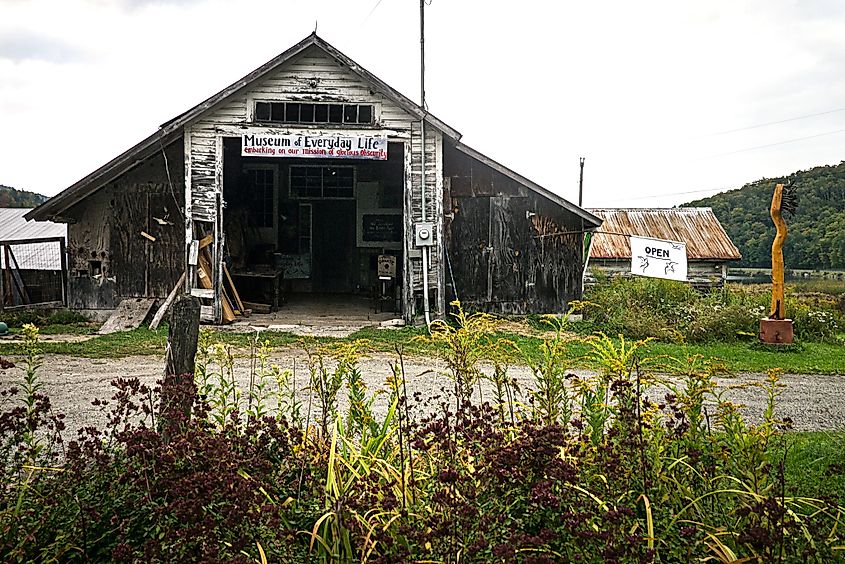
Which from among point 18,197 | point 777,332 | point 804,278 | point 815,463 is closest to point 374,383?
point 815,463

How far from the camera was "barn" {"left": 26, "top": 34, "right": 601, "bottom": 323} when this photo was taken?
1432 cm

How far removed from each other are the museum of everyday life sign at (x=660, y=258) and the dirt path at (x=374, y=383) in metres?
5.94

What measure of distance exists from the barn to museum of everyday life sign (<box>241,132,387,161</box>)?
0.07 ft

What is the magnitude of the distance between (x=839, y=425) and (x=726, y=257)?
20.1 metres

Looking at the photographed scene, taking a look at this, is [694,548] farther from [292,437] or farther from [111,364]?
[111,364]

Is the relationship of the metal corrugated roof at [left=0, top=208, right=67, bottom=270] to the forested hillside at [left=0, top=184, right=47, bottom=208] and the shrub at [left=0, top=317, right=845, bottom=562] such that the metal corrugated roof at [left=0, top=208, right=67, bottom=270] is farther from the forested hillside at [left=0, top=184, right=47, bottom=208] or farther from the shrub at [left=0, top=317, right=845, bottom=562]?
the shrub at [left=0, top=317, right=845, bottom=562]

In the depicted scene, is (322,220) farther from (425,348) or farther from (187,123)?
(425,348)

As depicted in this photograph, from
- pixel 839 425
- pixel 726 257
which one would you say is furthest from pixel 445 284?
pixel 726 257

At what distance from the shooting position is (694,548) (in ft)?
9.93

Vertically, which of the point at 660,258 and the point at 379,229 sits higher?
the point at 379,229

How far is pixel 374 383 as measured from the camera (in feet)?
30.7

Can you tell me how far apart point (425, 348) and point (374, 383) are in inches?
120

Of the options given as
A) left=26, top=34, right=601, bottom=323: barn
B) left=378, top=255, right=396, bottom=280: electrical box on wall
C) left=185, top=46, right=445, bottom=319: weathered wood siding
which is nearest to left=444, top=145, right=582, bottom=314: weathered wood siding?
left=26, top=34, right=601, bottom=323: barn

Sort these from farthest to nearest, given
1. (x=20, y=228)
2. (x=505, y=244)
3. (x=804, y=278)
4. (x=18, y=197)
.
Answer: (x=18, y=197) → (x=804, y=278) → (x=20, y=228) → (x=505, y=244)
